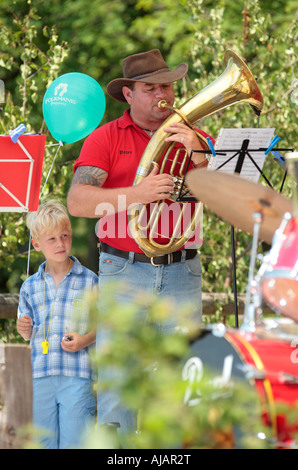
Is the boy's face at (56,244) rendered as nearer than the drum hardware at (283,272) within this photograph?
No

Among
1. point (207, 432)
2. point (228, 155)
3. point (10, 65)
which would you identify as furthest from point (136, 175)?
point (10, 65)

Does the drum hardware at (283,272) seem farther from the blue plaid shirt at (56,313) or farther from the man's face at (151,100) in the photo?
the man's face at (151,100)

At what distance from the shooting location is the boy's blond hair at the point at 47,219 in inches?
132

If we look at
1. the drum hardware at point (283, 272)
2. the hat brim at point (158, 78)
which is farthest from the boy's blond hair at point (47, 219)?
the drum hardware at point (283, 272)

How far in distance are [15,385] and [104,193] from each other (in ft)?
4.30

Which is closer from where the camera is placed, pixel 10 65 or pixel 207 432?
pixel 207 432

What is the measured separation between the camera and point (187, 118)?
333cm

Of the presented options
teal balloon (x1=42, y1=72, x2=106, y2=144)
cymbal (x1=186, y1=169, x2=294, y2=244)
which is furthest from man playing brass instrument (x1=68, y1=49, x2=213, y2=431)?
cymbal (x1=186, y1=169, x2=294, y2=244)

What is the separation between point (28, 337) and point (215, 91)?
146cm

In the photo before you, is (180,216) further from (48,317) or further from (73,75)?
(73,75)

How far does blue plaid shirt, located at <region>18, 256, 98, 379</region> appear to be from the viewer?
321 centimetres

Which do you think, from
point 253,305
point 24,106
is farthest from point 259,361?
point 24,106

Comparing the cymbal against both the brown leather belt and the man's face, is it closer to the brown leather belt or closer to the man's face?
the brown leather belt
